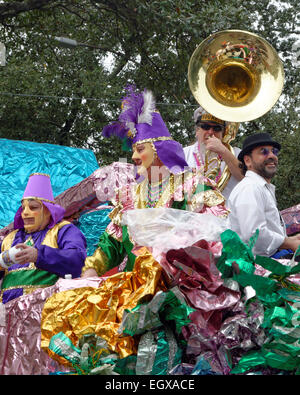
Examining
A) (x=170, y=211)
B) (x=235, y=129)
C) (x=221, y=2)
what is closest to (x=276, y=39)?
(x=221, y=2)

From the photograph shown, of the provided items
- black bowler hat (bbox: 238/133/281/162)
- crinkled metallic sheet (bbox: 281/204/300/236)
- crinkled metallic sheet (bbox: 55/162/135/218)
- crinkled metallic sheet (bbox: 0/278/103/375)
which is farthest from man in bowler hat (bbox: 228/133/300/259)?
crinkled metallic sheet (bbox: 55/162/135/218)

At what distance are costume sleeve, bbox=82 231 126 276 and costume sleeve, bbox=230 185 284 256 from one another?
734mm

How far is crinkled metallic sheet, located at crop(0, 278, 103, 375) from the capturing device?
3660 mm

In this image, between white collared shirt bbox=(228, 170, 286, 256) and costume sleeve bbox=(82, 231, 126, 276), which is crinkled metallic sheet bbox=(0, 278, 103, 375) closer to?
costume sleeve bbox=(82, 231, 126, 276)

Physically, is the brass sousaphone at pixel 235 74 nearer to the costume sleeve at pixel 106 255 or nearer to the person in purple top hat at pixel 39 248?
the costume sleeve at pixel 106 255

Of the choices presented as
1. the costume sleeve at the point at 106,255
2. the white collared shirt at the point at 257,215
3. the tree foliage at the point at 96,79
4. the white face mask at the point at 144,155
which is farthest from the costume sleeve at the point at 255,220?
the tree foliage at the point at 96,79

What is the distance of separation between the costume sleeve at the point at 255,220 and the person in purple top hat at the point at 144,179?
0.18m

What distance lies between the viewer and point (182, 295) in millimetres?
2561

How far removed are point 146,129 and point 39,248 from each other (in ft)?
3.41

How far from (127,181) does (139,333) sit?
12.4 feet

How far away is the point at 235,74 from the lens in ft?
15.5

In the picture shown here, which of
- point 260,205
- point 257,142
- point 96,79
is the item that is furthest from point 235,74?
point 96,79

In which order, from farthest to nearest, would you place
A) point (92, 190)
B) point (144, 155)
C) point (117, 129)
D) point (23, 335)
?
point (92, 190) < point (117, 129) < point (144, 155) < point (23, 335)

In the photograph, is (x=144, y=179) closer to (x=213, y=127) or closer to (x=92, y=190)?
(x=213, y=127)
